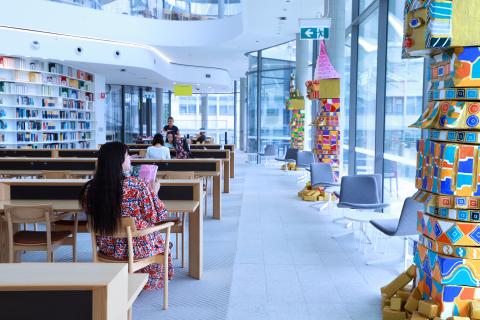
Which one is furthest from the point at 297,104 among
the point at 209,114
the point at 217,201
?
the point at 209,114

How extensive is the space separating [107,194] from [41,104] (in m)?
9.70

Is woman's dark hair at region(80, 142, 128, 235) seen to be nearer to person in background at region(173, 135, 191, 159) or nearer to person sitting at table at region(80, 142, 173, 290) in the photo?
person sitting at table at region(80, 142, 173, 290)

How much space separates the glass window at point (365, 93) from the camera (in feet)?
28.6

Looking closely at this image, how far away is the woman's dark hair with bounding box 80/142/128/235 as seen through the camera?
3479mm

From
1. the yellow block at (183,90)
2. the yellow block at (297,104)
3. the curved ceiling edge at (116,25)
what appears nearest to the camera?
the curved ceiling edge at (116,25)

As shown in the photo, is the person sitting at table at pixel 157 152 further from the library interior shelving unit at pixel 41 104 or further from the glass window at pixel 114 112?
the glass window at pixel 114 112

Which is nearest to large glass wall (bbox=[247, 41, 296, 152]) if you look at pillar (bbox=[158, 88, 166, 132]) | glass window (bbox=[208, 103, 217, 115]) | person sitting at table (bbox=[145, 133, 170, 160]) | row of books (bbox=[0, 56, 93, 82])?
row of books (bbox=[0, 56, 93, 82])

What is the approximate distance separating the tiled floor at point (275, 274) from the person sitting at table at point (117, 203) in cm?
51

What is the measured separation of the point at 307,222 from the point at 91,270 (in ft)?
19.0

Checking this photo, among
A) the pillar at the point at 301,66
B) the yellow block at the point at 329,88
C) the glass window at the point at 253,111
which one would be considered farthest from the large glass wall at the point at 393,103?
the glass window at the point at 253,111

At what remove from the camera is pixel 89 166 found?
25.9 ft

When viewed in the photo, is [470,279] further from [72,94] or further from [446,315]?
[72,94]

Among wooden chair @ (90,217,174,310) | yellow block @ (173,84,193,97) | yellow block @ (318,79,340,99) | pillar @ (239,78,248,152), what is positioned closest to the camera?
wooden chair @ (90,217,174,310)

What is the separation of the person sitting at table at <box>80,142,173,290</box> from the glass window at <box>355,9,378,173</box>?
5524 millimetres
